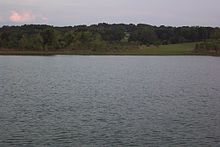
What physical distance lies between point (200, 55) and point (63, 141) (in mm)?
109865

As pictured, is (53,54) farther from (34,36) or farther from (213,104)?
(213,104)

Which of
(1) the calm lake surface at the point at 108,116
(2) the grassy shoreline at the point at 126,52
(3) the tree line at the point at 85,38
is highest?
(3) the tree line at the point at 85,38

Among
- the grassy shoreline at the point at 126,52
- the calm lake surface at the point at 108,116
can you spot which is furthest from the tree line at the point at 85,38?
the calm lake surface at the point at 108,116

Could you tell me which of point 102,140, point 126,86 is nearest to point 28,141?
point 102,140

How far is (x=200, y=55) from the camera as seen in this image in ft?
411

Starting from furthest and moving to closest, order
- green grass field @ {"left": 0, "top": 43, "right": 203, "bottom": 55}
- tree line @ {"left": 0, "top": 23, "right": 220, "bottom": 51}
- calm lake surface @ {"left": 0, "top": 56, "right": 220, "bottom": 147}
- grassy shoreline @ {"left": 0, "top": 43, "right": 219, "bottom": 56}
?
green grass field @ {"left": 0, "top": 43, "right": 203, "bottom": 55} → grassy shoreline @ {"left": 0, "top": 43, "right": 219, "bottom": 56} → tree line @ {"left": 0, "top": 23, "right": 220, "bottom": 51} → calm lake surface @ {"left": 0, "top": 56, "right": 220, "bottom": 147}

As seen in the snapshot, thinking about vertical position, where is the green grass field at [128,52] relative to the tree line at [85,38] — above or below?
below

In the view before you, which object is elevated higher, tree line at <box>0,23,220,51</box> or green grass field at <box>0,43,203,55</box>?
tree line at <box>0,23,220,51</box>

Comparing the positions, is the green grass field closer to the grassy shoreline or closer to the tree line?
the grassy shoreline

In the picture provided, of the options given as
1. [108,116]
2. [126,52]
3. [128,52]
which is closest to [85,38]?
[126,52]

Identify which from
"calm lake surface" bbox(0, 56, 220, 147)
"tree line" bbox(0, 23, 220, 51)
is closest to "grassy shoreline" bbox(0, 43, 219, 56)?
"tree line" bbox(0, 23, 220, 51)

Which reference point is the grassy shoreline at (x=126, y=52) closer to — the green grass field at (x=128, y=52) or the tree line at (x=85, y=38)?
the green grass field at (x=128, y=52)

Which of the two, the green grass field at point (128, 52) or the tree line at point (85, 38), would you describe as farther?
the green grass field at point (128, 52)

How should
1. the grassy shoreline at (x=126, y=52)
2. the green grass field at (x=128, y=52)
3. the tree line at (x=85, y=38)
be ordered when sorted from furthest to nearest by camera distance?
the green grass field at (x=128, y=52)
the grassy shoreline at (x=126, y=52)
the tree line at (x=85, y=38)
